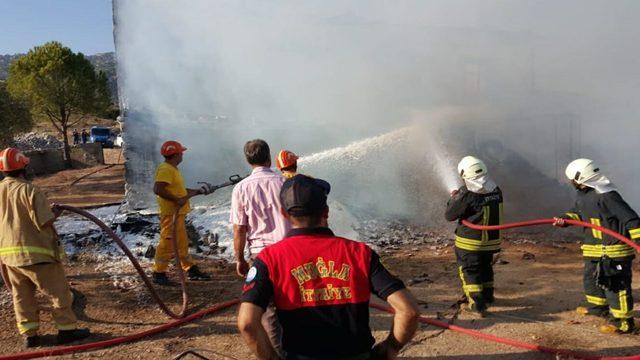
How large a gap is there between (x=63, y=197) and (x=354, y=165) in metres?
8.78

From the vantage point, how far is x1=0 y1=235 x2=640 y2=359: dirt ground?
3.92 metres

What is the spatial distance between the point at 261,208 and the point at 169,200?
213 centimetres

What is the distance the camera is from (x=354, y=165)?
9.23m

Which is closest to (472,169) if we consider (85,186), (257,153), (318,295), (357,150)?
(257,153)

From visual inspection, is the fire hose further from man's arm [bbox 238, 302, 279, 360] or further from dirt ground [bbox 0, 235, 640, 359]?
man's arm [bbox 238, 302, 279, 360]

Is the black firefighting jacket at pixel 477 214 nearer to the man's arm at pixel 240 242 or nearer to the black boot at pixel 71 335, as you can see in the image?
the man's arm at pixel 240 242

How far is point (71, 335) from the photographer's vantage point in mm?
4074

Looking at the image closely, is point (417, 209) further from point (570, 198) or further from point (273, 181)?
point (273, 181)

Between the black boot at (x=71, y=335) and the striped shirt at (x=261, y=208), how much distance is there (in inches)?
72.0

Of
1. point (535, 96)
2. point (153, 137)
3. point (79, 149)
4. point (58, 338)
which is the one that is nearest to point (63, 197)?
point (153, 137)

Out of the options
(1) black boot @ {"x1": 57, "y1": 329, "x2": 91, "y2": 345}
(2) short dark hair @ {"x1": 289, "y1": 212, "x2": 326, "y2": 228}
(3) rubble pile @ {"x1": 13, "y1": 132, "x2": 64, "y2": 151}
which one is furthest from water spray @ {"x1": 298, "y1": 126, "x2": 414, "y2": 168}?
(3) rubble pile @ {"x1": 13, "y1": 132, "x2": 64, "y2": 151}

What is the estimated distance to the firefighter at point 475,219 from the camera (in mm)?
4488

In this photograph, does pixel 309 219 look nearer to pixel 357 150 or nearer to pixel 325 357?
pixel 325 357

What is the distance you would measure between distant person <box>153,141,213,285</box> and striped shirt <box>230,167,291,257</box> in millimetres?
1919
